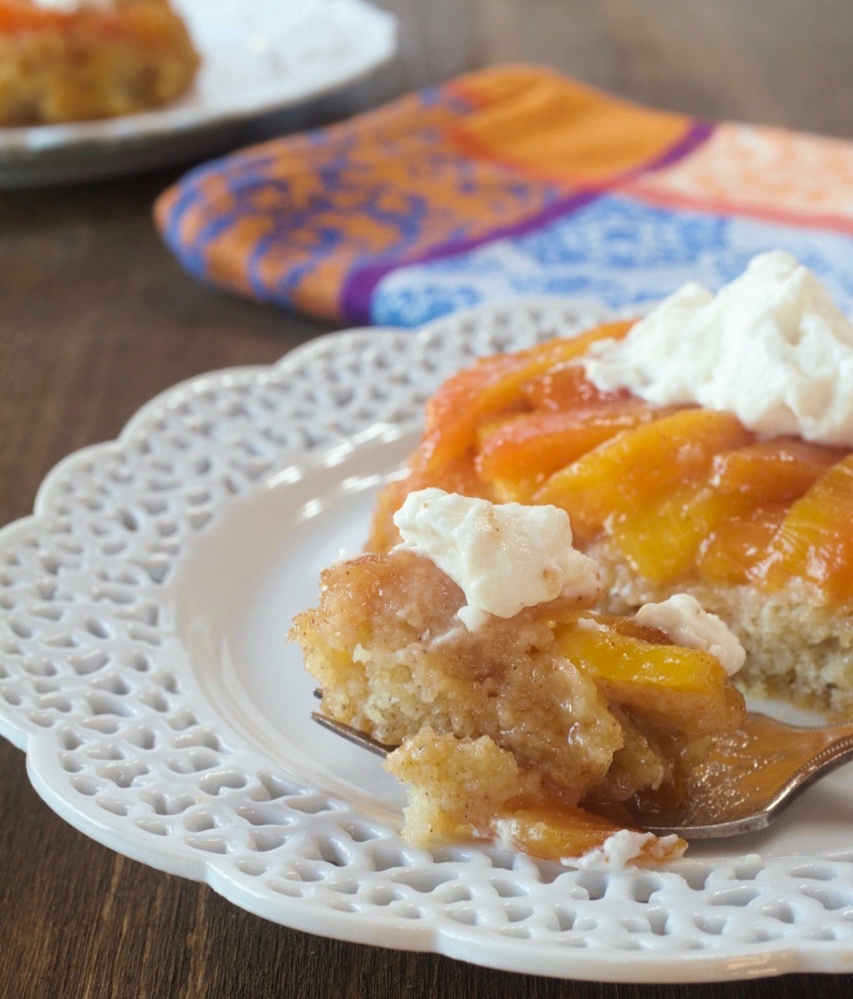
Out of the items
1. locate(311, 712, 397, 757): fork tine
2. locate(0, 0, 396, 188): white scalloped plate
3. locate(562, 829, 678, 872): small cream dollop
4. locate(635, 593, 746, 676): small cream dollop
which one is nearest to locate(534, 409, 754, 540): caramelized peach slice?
locate(635, 593, 746, 676): small cream dollop

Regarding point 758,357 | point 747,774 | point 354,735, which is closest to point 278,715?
point 354,735

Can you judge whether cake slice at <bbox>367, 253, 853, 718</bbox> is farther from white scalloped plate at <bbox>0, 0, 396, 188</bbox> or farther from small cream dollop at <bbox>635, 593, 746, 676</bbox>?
white scalloped plate at <bbox>0, 0, 396, 188</bbox>

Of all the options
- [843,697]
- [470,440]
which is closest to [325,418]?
[470,440]

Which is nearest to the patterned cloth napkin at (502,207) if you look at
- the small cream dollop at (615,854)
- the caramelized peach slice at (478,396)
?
the caramelized peach slice at (478,396)

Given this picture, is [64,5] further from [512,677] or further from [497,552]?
[512,677]

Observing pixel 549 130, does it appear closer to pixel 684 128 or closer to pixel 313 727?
pixel 684 128

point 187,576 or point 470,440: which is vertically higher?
point 470,440
